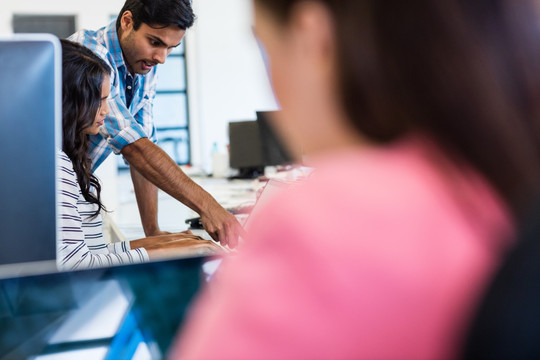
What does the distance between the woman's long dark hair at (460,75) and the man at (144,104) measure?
111 cm

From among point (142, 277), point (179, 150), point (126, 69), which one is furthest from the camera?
point (179, 150)

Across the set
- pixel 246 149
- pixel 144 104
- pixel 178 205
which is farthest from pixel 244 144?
pixel 144 104

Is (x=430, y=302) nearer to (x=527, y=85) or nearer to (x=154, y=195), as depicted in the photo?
(x=527, y=85)

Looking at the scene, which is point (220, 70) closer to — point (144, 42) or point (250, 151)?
point (250, 151)

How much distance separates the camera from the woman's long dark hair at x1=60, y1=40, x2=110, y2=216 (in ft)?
4.83

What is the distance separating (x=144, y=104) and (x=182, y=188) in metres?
0.69

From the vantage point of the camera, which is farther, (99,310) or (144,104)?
(144,104)

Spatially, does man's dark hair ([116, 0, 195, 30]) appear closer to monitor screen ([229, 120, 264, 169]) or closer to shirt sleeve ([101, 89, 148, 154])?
shirt sleeve ([101, 89, 148, 154])

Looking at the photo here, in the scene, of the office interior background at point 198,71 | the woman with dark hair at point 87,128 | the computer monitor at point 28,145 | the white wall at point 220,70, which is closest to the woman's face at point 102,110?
the woman with dark hair at point 87,128

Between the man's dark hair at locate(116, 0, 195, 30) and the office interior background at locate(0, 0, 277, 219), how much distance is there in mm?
3660

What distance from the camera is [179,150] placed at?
285 inches

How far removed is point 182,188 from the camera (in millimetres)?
1661

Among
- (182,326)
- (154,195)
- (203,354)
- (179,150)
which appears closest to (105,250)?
(154,195)

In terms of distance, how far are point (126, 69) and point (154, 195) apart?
498 millimetres
